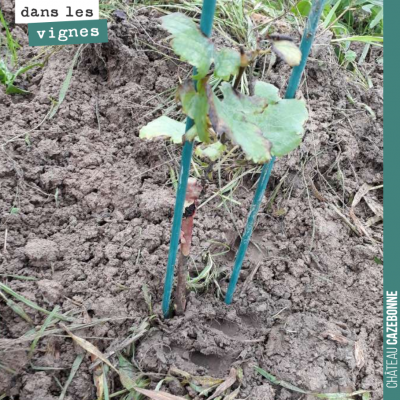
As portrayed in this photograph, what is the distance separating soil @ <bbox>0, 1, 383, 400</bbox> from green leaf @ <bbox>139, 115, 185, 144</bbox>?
0.48 metres

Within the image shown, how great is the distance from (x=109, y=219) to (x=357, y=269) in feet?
2.51

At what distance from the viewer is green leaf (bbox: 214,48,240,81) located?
2.43 ft

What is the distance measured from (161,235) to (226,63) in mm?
747

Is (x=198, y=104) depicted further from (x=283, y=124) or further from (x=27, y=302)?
(x=27, y=302)

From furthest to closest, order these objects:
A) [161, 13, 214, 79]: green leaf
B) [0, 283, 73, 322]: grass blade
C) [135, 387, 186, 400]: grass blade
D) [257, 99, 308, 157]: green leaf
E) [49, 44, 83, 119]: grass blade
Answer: [49, 44, 83, 119]: grass blade
[0, 283, 73, 322]: grass blade
[135, 387, 186, 400]: grass blade
[257, 99, 308, 157]: green leaf
[161, 13, 214, 79]: green leaf

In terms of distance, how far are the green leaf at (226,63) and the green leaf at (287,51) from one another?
0.08m

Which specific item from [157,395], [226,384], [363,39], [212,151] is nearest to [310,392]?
[226,384]

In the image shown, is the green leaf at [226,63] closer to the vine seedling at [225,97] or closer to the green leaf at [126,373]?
the vine seedling at [225,97]

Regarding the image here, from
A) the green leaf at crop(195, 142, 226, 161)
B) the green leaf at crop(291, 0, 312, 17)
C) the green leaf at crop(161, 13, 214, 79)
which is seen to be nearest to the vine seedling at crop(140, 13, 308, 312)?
the green leaf at crop(161, 13, 214, 79)

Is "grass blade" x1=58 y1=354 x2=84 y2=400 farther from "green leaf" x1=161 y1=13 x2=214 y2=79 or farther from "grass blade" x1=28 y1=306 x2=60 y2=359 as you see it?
"green leaf" x1=161 y1=13 x2=214 y2=79

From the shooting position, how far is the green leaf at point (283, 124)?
884mm

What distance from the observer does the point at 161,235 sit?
1.41 metres

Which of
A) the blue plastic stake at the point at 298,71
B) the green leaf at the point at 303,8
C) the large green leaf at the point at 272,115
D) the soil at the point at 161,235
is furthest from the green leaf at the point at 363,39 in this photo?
the large green leaf at the point at 272,115

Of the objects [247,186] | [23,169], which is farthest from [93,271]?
[247,186]
